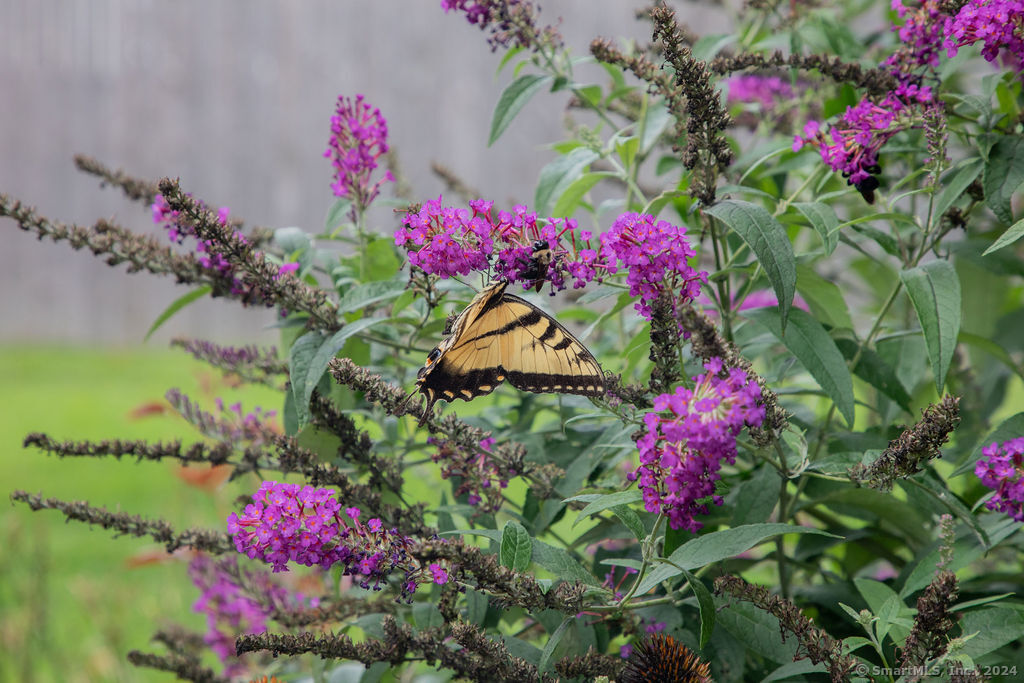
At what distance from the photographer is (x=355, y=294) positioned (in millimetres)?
1264

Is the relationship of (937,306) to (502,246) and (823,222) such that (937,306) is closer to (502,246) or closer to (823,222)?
(823,222)

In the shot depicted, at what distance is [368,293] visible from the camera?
49.7 inches

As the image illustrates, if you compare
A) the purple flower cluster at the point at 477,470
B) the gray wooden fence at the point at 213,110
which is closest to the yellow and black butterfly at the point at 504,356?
the purple flower cluster at the point at 477,470

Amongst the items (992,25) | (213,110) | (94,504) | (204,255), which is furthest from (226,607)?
(213,110)

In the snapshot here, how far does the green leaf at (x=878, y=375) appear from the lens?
4.33 ft

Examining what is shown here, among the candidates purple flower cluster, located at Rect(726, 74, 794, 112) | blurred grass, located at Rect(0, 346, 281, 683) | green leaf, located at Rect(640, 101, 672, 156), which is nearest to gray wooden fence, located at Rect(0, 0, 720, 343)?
blurred grass, located at Rect(0, 346, 281, 683)

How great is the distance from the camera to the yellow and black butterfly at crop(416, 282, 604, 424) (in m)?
1.11

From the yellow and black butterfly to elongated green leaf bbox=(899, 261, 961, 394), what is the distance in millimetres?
411

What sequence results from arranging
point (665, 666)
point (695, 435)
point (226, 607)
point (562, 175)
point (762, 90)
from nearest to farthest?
point (695, 435)
point (665, 666)
point (562, 175)
point (226, 607)
point (762, 90)

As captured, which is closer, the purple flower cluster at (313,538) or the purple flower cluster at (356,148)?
the purple flower cluster at (313,538)

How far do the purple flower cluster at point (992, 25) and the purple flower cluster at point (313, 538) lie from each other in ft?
3.08

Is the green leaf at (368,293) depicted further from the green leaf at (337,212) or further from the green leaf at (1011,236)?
the green leaf at (1011,236)

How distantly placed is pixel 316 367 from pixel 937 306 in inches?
32.0

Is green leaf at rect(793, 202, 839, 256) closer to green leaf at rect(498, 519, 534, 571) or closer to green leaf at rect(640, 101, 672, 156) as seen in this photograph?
green leaf at rect(640, 101, 672, 156)
